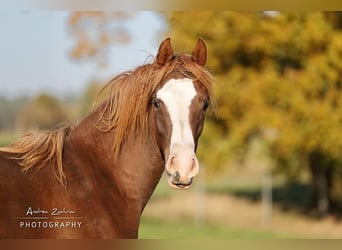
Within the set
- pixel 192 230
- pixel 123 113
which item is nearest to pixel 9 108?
pixel 192 230

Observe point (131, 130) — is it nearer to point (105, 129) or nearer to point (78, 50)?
point (105, 129)

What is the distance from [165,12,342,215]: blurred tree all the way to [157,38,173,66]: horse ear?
357 centimetres

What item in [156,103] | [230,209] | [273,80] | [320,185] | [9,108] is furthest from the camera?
[320,185]

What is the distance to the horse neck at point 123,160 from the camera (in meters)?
2.55

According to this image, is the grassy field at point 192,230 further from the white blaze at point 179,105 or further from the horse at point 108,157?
the white blaze at point 179,105

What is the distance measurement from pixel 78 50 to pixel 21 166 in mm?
2904

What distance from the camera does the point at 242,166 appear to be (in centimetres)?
711

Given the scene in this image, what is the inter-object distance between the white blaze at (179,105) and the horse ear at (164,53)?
116 millimetres

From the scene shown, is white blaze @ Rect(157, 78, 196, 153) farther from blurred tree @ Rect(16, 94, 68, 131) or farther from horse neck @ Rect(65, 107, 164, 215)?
blurred tree @ Rect(16, 94, 68, 131)

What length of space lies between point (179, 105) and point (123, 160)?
1.16 feet

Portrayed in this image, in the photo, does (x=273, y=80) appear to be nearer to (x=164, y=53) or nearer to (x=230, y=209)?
(x=230, y=209)

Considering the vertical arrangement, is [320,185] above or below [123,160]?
above

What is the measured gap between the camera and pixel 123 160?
2.57m

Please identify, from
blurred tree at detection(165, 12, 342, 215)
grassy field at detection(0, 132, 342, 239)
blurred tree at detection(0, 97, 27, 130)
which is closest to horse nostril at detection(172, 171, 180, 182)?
blurred tree at detection(0, 97, 27, 130)
